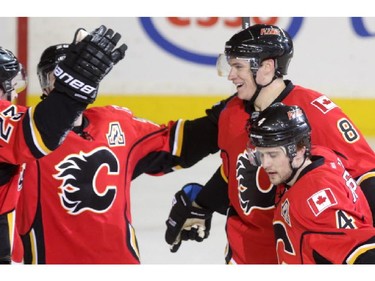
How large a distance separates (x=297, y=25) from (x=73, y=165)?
340 cm

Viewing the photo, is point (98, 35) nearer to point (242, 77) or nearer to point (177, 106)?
point (242, 77)

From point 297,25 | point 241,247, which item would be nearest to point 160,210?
point 241,247

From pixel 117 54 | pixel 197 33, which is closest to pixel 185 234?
pixel 117 54

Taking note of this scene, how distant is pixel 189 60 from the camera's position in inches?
234

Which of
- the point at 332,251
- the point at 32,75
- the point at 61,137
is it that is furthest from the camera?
the point at 32,75

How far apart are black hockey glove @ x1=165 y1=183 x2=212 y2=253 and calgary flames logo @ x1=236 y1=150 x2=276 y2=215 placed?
1.20 feet

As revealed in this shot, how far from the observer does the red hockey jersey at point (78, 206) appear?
2773 mm

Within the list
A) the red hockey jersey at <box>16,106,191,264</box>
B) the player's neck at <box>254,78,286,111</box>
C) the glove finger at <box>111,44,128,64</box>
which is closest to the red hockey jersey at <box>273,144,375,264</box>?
the player's neck at <box>254,78,286,111</box>

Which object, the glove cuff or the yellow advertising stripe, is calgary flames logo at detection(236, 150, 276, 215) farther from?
the yellow advertising stripe

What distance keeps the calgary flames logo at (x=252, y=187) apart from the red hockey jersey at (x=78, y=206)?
363 mm

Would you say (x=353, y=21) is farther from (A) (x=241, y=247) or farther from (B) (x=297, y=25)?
(A) (x=241, y=247)

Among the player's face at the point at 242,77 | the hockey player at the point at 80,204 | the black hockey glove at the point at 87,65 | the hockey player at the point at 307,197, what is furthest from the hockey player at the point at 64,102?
the player's face at the point at 242,77

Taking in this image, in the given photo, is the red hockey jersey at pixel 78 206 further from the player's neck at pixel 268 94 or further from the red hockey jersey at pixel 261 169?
the player's neck at pixel 268 94

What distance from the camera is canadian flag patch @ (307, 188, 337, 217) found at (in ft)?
7.76
